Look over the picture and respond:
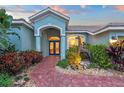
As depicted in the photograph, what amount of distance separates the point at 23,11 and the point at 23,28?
107cm

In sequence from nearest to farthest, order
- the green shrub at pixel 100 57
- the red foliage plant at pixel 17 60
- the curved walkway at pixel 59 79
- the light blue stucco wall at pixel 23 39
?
the curved walkway at pixel 59 79, the red foliage plant at pixel 17 60, the light blue stucco wall at pixel 23 39, the green shrub at pixel 100 57

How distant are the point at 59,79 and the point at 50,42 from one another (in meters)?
1.41

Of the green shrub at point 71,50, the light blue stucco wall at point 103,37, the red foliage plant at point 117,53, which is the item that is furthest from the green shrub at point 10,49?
the red foliage plant at point 117,53

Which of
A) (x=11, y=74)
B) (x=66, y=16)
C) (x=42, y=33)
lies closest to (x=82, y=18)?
(x=66, y=16)

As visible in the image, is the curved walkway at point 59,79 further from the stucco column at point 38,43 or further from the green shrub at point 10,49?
the green shrub at point 10,49

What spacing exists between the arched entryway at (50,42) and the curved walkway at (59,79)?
237 millimetres

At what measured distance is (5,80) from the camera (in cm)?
1067

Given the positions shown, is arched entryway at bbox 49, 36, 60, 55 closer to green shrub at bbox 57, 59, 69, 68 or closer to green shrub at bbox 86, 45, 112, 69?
green shrub at bbox 57, 59, 69, 68

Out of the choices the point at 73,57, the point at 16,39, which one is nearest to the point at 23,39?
the point at 16,39

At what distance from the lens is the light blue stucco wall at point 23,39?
11820 millimetres

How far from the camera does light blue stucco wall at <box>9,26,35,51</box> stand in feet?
38.8

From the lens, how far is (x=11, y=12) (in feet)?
38.1

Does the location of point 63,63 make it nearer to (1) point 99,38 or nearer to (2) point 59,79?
(2) point 59,79
